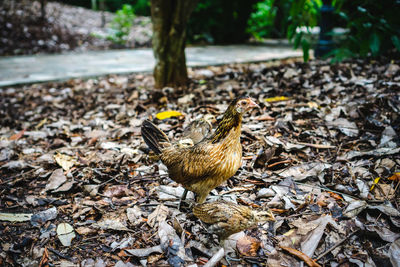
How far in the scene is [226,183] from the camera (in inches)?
118

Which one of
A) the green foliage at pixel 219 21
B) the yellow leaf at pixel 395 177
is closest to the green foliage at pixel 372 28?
the yellow leaf at pixel 395 177

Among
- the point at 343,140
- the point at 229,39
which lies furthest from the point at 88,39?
the point at 343,140

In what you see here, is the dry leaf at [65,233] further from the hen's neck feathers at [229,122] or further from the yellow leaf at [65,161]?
the hen's neck feathers at [229,122]

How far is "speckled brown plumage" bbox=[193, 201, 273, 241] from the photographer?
2.14 meters

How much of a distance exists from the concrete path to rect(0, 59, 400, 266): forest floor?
1877 millimetres

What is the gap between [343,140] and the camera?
3.41m

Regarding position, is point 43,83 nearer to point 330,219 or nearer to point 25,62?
point 25,62

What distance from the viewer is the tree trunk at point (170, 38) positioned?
5027 millimetres

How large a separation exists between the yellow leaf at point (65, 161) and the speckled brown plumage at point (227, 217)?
5.94 ft

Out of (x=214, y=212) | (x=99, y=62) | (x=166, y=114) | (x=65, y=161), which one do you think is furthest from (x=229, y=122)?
(x=99, y=62)

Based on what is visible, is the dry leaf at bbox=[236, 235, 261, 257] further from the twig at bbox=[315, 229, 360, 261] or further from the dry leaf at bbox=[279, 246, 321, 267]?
the twig at bbox=[315, 229, 360, 261]

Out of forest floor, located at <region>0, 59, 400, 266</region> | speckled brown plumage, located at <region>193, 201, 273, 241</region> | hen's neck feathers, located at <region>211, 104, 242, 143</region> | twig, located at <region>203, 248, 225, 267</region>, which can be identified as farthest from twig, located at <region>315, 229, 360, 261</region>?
hen's neck feathers, located at <region>211, 104, 242, 143</region>

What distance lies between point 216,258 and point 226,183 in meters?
0.98

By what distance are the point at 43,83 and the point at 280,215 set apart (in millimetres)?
5756
